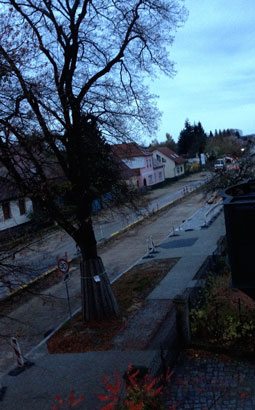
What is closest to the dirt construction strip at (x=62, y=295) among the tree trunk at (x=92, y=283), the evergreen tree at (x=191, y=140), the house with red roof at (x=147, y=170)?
the tree trunk at (x=92, y=283)

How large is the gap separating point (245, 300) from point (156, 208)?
26.2 m

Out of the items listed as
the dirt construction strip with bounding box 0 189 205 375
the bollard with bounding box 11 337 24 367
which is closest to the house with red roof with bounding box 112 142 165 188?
the dirt construction strip with bounding box 0 189 205 375

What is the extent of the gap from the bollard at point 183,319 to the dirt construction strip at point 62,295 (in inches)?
119

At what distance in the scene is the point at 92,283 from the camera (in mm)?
11680

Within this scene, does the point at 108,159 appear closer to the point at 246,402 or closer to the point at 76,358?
the point at 76,358

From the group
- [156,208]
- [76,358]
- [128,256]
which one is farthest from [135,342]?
[156,208]

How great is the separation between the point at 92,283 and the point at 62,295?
185 inches

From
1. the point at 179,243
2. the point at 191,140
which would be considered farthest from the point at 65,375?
the point at 191,140

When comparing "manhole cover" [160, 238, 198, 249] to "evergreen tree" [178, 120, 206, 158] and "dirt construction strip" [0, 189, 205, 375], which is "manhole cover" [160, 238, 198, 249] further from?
"evergreen tree" [178, 120, 206, 158]

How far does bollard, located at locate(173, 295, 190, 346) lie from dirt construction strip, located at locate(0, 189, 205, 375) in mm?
3025

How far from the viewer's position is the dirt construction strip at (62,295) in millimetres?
11617

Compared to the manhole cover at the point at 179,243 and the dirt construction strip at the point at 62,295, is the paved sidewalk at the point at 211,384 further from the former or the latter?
the manhole cover at the point at 179,243

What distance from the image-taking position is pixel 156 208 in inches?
1473

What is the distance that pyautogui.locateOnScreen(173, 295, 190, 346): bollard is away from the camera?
9602 millimetres
